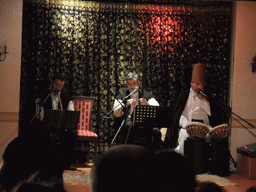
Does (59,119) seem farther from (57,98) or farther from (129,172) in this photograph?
(129,172)

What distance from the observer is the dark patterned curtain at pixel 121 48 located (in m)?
5.13

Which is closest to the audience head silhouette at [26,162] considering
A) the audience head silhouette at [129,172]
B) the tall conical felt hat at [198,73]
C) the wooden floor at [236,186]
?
the audience head silhouette at [129,172]

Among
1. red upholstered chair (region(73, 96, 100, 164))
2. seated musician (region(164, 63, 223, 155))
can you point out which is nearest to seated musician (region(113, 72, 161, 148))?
seated musician (region(164, 63, 223, 155))

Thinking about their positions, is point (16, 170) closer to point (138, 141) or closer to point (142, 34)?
point (138, 141)

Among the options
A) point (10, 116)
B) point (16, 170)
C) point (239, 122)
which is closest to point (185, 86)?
point (239, 122)

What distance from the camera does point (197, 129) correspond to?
415 cm

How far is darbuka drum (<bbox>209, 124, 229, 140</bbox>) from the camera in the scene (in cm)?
416

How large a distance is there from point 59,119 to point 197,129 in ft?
5.86

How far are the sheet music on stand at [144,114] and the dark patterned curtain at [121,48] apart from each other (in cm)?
137

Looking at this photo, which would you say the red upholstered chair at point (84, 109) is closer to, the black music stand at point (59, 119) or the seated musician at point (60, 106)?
the seated musician at point (60, 106)

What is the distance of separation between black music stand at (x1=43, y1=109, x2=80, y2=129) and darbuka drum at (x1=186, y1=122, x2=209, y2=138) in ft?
4.94

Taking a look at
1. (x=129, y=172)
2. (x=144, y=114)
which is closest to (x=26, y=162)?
(x=129, y=172)

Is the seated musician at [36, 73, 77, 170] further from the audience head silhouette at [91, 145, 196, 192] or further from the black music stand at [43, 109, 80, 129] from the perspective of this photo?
the audience head silhouette at [91, 145, 196, 192]

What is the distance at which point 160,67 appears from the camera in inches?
211
